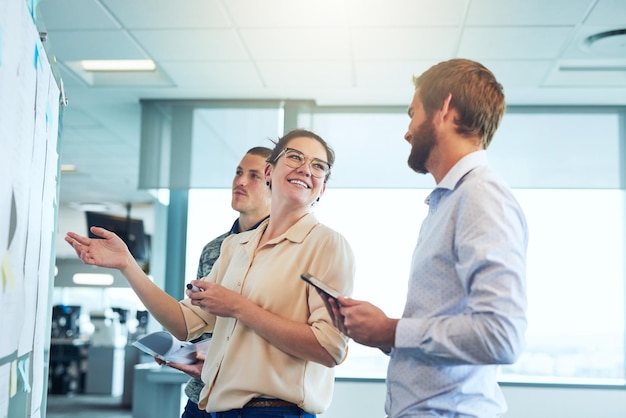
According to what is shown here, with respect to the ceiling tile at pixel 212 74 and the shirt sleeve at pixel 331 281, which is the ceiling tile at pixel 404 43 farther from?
the shirt sleeve at pixel 331 281

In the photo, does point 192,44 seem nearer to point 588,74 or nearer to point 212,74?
point 212,74

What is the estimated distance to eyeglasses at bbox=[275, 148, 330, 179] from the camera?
5.74 feet

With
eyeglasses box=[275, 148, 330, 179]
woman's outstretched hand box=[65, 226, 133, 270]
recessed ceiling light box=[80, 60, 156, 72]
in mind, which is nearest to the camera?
woman's outstretched hand box=[65, 226, 133, 270]

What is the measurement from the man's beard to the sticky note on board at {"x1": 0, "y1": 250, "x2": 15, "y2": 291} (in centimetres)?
80

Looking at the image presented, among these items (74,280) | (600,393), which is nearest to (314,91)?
(600,393)

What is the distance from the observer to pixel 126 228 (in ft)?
30.5

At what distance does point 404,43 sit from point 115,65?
196cm

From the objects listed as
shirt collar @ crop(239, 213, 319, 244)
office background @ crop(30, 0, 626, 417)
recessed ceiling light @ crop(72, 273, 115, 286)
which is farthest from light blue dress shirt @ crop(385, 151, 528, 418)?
recessed ceiling light @ crop(72, 273, 115, 286)

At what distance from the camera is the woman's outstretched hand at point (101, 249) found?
5.26 feet

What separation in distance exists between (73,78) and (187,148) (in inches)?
37.1

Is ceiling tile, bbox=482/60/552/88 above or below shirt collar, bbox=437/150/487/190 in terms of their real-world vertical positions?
above

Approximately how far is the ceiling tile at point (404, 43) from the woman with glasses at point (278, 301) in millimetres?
2039

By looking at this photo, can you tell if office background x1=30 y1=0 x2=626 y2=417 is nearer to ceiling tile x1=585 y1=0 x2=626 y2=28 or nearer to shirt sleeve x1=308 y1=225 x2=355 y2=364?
ceiling tile x1=585 y1=0 x2=626 y2=28

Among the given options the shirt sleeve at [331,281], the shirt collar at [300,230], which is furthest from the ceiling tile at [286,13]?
the shirt sleeve at [331,281]
